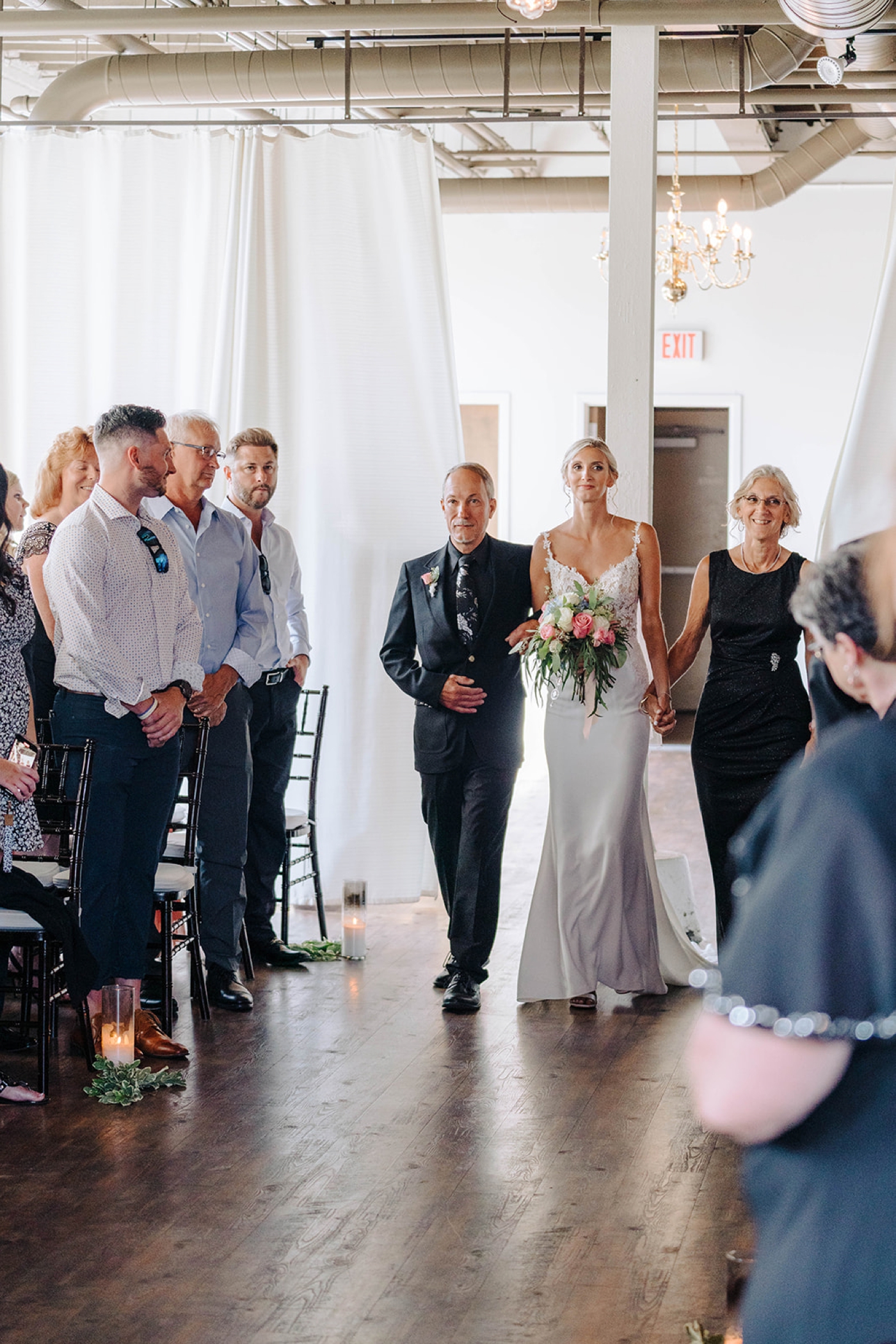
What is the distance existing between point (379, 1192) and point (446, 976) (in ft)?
6.15

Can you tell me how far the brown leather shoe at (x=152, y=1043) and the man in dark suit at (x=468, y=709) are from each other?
38.2 inches

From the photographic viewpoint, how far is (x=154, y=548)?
4.17 m

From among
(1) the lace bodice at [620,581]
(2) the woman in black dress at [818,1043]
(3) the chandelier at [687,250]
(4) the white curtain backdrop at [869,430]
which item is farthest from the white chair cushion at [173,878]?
(3) the chandelier at [687,250]

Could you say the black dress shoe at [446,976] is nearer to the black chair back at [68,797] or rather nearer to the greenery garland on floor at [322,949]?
the greenery garland on floor at [322,949]

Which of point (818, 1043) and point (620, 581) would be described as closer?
point (818, 1043)

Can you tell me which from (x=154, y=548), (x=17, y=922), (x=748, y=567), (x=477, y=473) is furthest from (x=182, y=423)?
(x=748, y=567)

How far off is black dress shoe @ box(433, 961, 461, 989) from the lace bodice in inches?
49.8

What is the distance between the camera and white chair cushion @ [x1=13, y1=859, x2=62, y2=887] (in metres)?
4.16

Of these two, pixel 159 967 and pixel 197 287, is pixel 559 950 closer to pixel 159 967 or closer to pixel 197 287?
pixel 159 967

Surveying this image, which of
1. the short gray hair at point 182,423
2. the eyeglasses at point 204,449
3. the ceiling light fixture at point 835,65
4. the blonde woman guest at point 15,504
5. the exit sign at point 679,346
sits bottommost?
the blonde woman guest at point 15,504

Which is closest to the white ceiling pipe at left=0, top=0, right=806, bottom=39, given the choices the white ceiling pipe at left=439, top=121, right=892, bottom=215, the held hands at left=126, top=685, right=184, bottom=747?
the held hands at left=126, top=685, right=184, bottom=747

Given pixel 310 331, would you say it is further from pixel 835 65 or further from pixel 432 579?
pixel 835 65

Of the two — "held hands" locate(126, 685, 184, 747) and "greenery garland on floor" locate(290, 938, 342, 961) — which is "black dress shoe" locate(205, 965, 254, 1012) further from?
"held hands" locate(126, 685, 184, 747)

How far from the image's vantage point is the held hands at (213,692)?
4.64 meters
